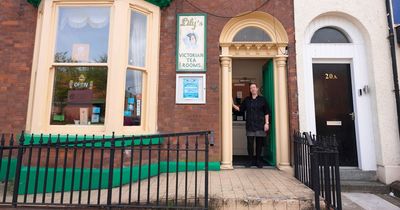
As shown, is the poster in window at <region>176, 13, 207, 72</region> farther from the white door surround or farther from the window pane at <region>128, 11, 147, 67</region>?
the white door surround

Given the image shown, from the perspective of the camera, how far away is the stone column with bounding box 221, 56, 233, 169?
5.86 m

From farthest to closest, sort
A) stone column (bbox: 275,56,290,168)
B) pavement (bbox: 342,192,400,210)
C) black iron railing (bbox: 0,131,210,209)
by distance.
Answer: stone column (bbox: 275,56,290,168) < pavement (bbox: 342,192,400,210) < black iron railing (bbox: 0,131,210,209)

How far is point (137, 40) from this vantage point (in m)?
5.56

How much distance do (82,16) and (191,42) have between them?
7.33 ft

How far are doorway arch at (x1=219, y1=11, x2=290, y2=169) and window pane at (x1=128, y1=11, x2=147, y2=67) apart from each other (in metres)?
1.69

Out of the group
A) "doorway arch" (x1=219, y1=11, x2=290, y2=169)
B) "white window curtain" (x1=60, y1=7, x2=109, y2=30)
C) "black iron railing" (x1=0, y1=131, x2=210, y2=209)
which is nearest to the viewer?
"black iron railing" (x1=0, y1=131, x2=210, y2=209)

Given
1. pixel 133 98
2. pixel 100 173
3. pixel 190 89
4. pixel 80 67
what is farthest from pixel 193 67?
pixel 100 173

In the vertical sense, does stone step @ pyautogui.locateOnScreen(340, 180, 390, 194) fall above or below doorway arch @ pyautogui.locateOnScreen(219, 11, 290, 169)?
below

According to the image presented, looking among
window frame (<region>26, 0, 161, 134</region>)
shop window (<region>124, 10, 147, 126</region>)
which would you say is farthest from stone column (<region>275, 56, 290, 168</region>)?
shop window (<region>124, 10, 147, 126</region>)

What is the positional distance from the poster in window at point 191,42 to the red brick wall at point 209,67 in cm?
11

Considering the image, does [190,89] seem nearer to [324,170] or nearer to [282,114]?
[282,114]

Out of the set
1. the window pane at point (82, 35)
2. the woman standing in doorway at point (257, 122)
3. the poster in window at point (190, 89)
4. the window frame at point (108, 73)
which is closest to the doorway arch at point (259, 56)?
the woman standing in doorway at point (257, 122)

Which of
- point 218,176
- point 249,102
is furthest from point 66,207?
point 249,102

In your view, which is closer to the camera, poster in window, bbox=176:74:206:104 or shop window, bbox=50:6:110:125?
shop window, bbox=50:6:110:125
